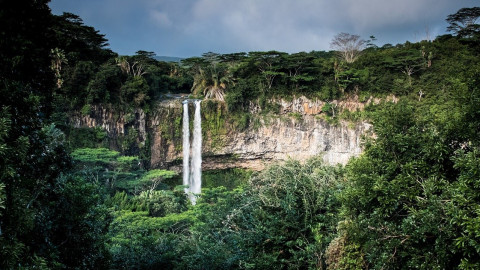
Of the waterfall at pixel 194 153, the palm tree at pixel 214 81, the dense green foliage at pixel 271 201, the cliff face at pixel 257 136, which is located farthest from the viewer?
the palm tree at pixel 214 81

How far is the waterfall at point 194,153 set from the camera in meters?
24.3

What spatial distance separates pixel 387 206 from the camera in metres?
5.12

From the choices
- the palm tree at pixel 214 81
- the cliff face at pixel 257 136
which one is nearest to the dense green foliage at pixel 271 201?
the cliff face at pixel 257 136

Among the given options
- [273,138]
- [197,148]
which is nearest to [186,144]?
[197,148]

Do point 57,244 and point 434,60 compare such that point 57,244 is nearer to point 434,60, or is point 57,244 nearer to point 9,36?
point 9,36

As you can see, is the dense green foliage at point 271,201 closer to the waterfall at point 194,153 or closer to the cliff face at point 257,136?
the waterfall at point 194,153

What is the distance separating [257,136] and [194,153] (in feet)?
17.1

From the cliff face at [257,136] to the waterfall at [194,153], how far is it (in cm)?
41

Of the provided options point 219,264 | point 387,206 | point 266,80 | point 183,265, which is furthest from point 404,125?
point 266,80

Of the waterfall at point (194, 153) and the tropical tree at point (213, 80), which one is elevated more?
the tropical tree at point (213, 80)

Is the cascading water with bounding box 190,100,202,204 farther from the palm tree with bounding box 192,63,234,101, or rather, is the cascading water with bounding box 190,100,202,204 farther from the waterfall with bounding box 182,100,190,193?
the palm tree with bounding box 192,63,234,101

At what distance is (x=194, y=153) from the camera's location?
24.8 m

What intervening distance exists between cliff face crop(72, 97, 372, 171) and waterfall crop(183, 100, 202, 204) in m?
0.41

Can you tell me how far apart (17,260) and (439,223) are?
5104mm
